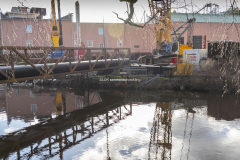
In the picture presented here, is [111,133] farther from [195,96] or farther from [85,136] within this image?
[195,96]

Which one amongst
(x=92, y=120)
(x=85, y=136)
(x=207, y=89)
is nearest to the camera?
(x=85, y=136)

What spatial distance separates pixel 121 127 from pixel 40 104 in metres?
6.53

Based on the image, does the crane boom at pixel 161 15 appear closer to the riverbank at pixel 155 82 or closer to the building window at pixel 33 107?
the riverbank at pixel 155 82

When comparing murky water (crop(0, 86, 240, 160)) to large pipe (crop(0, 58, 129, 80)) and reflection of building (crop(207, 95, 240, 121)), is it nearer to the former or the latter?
reflection of building (crop(207, 95, 240, 121))

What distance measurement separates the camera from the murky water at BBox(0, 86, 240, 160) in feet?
21.7

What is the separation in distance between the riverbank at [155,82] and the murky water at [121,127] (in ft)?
4.98

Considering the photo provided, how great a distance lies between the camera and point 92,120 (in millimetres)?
10102

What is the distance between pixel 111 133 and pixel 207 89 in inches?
412

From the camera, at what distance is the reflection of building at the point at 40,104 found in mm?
11126

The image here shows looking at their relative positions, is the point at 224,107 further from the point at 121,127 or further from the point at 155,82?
the point at 121,127

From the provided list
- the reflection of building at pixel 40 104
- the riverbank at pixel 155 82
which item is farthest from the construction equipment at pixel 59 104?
the riverbank at pixel 155 82

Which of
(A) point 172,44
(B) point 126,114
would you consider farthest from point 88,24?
(B) point 126,114

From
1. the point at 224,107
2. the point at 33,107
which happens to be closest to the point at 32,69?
the point at 33,107

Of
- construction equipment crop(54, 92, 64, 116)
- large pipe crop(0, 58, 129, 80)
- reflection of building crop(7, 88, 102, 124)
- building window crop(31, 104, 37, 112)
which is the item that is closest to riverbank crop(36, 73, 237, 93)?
reflection of building crop(7, 88, 102, 124)
